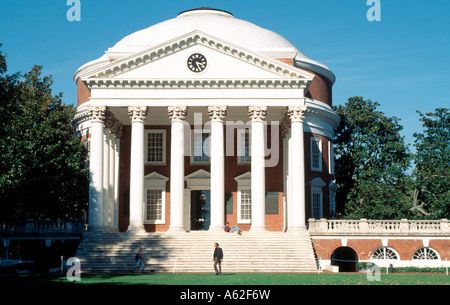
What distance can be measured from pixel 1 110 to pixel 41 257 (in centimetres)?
1072

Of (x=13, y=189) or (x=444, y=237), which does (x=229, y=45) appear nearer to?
(x=13, y=189)

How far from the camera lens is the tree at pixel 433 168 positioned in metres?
46.4

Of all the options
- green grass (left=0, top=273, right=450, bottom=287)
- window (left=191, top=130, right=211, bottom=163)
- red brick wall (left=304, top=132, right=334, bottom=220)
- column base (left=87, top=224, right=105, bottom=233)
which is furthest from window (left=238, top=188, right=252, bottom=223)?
green grass (left=0, top=273, right=450, bottom=287)

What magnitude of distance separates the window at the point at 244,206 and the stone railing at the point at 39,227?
12.3 m

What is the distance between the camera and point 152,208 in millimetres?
45969

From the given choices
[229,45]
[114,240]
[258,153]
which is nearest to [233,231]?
[258,153]

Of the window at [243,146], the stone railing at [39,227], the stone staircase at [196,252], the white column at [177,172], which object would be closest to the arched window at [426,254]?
the stone staircase at [196,252]

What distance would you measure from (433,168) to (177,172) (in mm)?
21946

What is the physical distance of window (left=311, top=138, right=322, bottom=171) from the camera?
50.2 meters

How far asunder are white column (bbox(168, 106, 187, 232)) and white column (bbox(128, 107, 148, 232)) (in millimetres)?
1982

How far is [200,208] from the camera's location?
46938 mm

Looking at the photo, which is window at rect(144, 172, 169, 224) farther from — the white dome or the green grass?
the green grass

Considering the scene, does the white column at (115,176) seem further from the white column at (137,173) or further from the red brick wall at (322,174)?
the red brick wall at (322,174)
